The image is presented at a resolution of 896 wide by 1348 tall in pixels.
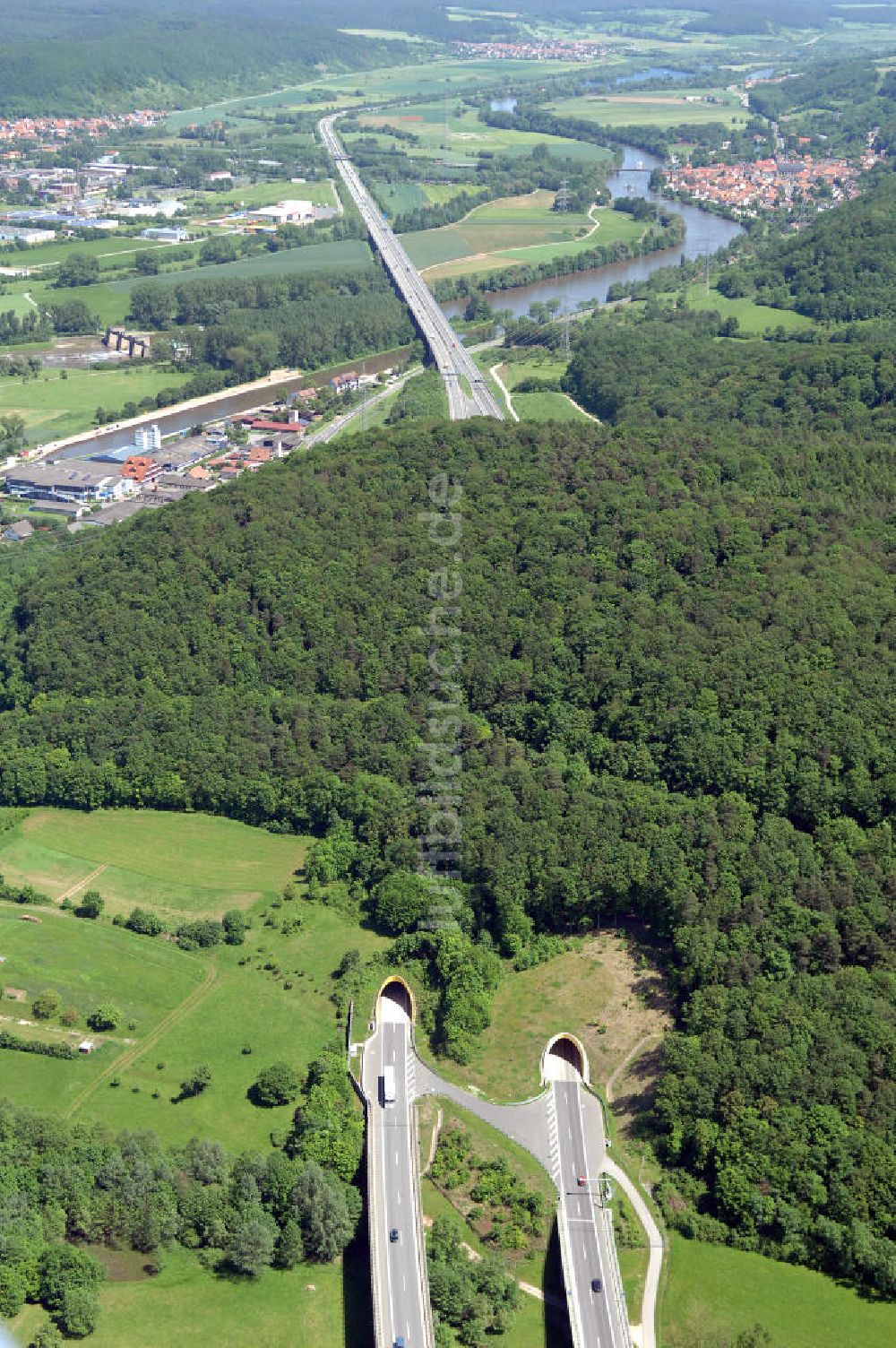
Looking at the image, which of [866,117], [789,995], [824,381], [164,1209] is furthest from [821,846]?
[866,117]

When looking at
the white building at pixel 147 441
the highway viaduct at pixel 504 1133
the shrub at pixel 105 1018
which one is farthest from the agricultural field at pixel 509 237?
the highway viaduct at pixel 504 1133

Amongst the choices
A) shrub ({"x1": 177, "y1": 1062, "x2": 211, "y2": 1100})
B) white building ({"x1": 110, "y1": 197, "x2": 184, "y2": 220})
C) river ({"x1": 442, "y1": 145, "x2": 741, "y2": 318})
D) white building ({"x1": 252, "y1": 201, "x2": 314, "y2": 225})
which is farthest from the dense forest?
white building ({"x1": 110, "y1": 197, "x2": 184, "y2": 220})

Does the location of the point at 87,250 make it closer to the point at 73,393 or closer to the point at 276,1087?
the point at 73,393

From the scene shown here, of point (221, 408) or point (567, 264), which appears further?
point (567, 264)

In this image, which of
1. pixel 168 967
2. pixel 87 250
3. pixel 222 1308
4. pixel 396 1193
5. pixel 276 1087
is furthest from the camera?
pixel 87 250

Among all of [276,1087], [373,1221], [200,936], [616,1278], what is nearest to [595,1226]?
[616,1278]

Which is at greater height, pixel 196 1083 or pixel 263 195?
pixel 263 195

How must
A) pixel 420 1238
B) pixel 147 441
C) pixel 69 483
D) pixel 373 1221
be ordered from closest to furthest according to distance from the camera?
pixel 420 1238 < pixel 373 1221 < pixel 69 483 < pixel 147 441

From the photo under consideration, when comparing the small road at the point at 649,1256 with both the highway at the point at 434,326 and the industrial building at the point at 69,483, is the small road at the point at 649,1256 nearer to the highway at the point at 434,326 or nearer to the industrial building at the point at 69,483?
the highway at the point at 434,326
